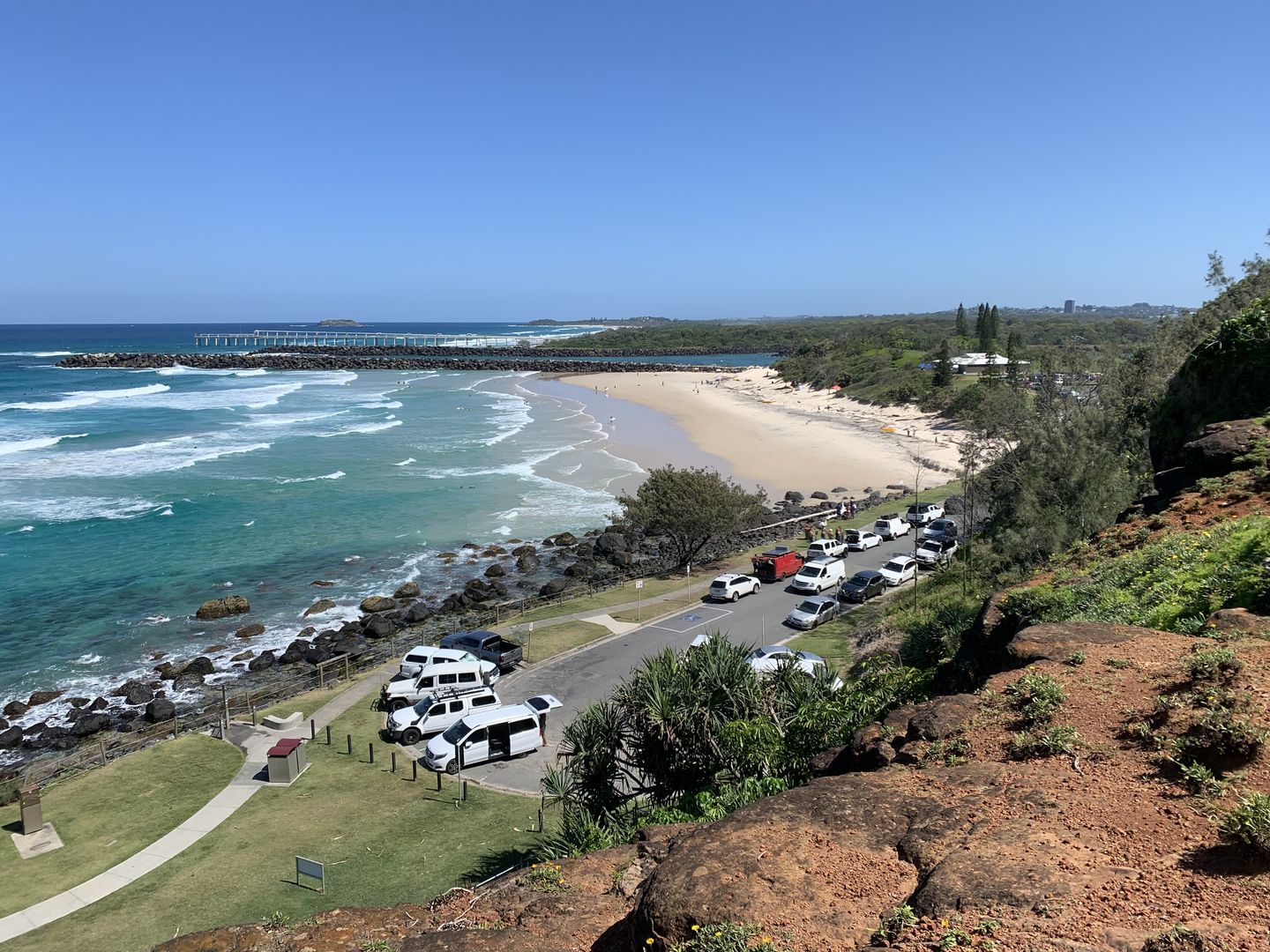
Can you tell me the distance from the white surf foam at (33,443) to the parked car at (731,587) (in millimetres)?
57206

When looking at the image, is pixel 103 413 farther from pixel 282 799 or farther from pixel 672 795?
pixel 672 795

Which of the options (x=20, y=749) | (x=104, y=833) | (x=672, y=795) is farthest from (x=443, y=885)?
(x=20, y=749)

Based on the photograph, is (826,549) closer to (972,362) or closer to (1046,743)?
(1046,743)

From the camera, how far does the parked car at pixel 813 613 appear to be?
85.2 feet

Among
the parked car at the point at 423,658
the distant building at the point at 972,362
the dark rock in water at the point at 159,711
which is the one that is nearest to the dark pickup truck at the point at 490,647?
the parked car at the point at 423,658

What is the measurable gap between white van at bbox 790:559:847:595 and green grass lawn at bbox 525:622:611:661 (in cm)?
817

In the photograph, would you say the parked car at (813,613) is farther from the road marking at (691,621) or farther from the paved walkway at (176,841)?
the paved walkway at (176,841)

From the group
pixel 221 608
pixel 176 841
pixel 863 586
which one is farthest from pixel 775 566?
pixel 176 841

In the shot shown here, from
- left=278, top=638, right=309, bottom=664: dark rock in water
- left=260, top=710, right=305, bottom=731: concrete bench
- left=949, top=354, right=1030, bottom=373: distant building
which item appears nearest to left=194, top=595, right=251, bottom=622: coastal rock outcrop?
left=278, top=638, right=309, bottom=664: dark rock in water

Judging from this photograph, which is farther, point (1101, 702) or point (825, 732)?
point (825, 732)

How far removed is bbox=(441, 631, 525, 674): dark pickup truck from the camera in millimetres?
22906

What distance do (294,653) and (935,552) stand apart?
2431cm

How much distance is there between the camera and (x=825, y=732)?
11.9 metres

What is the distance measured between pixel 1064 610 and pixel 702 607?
669 inches
